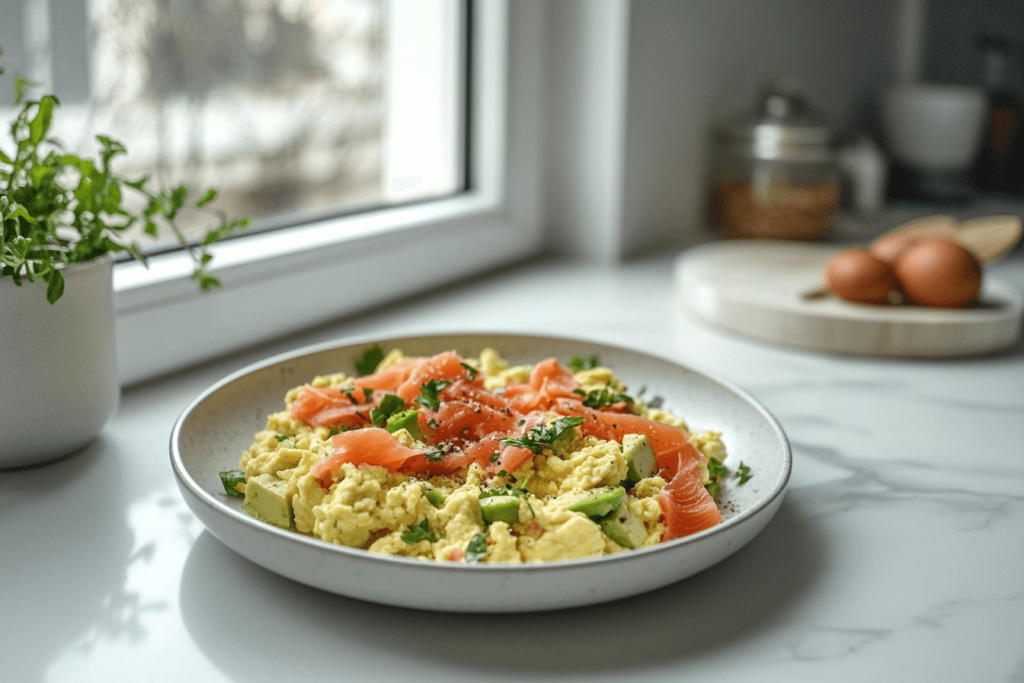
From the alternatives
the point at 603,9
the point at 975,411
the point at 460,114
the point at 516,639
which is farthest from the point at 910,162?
the point at 516,639

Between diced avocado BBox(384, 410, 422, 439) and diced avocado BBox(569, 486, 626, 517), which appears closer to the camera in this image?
diced avocado BBox(569, 486, 626, 517)

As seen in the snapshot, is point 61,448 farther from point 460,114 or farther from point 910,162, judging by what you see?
point 910,162

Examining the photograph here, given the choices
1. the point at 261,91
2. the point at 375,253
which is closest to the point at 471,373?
the point at 375,253

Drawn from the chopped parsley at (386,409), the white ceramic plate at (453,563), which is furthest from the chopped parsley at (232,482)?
the chopped parsley at (386,409)

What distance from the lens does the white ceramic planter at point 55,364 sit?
0.68m

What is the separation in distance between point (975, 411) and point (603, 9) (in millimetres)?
988

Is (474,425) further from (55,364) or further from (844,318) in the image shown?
(844,318)

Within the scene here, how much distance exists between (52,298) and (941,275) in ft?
3.62

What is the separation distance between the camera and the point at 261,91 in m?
2.06

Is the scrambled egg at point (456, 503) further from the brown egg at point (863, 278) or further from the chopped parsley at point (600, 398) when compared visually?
the brown egg at point (863, 278)

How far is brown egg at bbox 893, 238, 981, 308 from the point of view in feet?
3.96

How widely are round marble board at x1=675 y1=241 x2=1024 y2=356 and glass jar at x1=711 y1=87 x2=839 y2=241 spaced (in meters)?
0.46

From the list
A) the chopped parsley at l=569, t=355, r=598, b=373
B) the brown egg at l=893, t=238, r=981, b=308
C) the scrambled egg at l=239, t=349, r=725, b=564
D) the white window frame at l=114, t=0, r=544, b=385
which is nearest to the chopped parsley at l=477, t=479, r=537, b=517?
the scrambled egg at l=239, t=349, r=725, b=564

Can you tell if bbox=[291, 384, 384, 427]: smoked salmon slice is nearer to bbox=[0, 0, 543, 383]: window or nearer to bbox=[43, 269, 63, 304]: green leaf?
bbox=[43, 269, 63, 304]: green leaf
